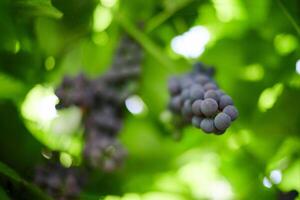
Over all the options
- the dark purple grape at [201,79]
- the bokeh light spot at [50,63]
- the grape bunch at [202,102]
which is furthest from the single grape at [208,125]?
the bokeh light spot at [50,63]

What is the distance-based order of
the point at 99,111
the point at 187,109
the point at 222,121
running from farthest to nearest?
the point at 99,111, the point at 187,109, the point at 222,121

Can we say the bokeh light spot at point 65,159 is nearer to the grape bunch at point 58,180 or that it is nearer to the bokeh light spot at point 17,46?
the grape bunch at point 58,180

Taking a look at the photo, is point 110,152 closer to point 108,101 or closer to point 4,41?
point 108,101

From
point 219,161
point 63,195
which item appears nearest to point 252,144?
point 219,161

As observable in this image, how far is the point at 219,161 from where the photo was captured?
0.87m

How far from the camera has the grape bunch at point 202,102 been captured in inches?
23.1

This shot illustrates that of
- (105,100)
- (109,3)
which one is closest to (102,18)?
(109,3)

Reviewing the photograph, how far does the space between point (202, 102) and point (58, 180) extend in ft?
0.77

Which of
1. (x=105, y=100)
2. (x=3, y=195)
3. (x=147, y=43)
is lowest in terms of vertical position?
(x=3, y=195)

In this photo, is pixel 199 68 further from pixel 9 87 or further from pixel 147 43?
pixel 9 87

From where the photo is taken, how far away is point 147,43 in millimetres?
879

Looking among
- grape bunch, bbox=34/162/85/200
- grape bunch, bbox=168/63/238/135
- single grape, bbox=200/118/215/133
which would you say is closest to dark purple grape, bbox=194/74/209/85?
grape bunch, bbox=168/63/238/135

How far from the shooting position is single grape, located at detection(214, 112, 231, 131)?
577 millimetres

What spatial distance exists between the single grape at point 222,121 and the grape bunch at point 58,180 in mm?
238
